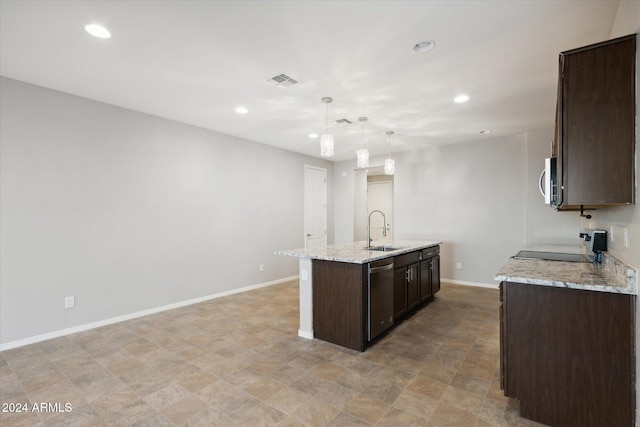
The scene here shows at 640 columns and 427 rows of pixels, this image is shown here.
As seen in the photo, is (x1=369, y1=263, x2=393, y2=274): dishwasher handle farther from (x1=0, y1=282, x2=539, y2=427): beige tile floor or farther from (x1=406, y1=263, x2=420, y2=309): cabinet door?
(x1=0, y1=282, x2=539, y2=427): beige tile floor

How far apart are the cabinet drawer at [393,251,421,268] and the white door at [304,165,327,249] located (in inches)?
122

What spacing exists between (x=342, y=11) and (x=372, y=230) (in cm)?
687

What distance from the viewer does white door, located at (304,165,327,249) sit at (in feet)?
22.3

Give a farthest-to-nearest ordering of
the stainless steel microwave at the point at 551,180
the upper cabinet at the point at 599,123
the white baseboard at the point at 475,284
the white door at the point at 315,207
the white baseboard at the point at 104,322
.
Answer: the white door at the point at 315,207 < the white baseboard at the point at 475,284 < the white baseboard at the point at 104,322 < the stainless steel microwave at the point at 551,180 < the upper cabinet at the point at 599,123

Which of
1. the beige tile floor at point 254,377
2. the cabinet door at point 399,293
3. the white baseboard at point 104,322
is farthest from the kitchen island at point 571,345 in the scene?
the white baseboard at point 104,322

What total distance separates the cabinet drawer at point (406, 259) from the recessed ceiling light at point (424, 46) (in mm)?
2100

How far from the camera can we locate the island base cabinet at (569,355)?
5.36 ft

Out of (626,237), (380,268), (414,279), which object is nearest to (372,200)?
(414,279)

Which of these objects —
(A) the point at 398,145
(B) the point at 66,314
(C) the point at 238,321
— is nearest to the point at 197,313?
(C) the point at 238,321

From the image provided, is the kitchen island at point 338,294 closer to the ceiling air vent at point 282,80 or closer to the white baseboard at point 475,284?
the ceiling air vent at point 282,80

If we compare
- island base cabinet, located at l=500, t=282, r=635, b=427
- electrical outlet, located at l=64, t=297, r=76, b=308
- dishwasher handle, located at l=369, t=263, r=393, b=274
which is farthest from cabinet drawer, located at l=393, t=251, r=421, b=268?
electrical outlet, located at l=64, t=297, r=76, b=308

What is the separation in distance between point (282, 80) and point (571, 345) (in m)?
3.12

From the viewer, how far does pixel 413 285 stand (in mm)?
3951

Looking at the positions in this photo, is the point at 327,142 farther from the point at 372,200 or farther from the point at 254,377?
the point at 372,200
